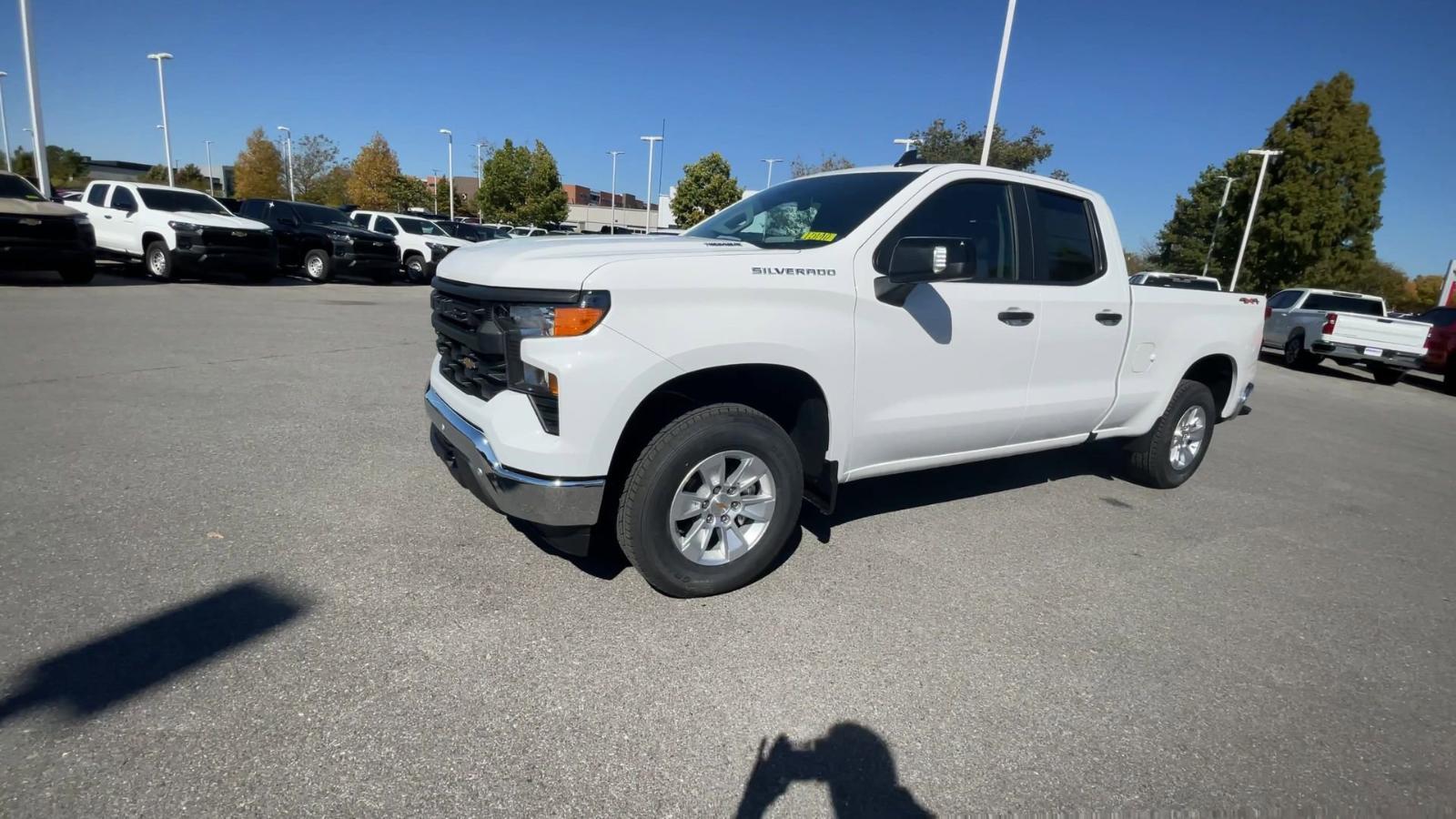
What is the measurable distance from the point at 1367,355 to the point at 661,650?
16.7 m

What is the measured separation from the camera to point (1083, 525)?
4.61 meters

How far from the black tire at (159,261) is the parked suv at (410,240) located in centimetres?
564

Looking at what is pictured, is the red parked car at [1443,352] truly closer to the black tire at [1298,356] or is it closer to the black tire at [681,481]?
the black tire at [1298,356]

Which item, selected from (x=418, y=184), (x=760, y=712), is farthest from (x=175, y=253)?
(x=418, y=184)

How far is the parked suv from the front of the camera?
62.8 ft

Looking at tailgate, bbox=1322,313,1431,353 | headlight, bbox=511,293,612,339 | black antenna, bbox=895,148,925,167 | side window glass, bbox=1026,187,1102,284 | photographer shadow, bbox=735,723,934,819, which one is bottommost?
photographer shadow, bbox=735,723,934,819

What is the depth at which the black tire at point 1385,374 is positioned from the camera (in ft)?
49.7

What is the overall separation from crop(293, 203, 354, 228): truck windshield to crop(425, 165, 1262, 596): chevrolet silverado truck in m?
16.1

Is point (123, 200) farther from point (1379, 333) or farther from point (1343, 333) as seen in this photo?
point (1379, 333)

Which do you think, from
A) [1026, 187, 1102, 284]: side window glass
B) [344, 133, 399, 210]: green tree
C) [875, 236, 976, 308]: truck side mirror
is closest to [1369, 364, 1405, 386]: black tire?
[1026, 187, 1102, 284]: side window glass

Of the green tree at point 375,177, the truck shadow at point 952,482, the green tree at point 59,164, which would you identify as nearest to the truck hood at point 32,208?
the truck shadow at point 952,482

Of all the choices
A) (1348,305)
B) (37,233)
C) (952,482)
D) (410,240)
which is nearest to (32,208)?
(37,233)

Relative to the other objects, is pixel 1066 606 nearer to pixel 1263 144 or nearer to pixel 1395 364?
pixel 1395 364

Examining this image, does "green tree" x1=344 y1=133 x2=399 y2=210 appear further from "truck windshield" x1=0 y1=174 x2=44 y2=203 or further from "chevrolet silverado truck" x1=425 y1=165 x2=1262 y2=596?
"chevrolet silverado truck" x1=425 y1=165 x2=1262 y2=596
